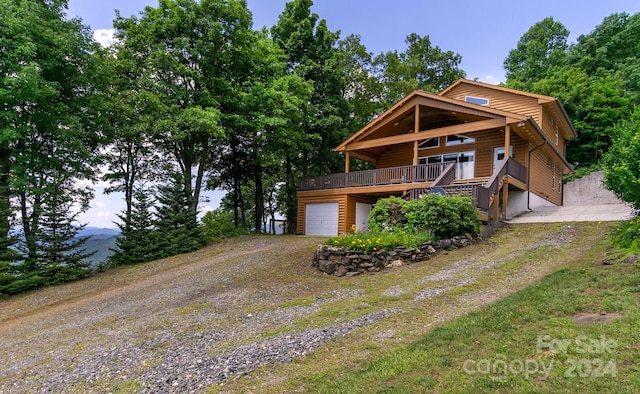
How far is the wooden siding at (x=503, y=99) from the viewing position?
56.7ft

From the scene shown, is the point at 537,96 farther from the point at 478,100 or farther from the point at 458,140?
the point at 458,140

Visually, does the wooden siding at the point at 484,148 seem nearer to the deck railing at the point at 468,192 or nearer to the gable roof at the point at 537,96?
the gable roof at the point at 537,96

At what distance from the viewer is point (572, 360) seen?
319 cm

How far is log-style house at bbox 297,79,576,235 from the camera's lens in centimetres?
1480

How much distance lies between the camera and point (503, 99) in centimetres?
1844

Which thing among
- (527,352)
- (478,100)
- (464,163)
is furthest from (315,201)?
(527,352)

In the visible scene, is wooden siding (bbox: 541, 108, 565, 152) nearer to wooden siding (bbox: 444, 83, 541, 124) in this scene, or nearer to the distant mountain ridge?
wooden siding (bbox: 444, 83, 541, 124)

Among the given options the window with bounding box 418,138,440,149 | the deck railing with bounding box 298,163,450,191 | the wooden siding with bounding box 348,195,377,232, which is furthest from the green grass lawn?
the window with bounding box 418,138,440,149

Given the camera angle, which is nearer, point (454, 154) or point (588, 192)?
point (454, 154)

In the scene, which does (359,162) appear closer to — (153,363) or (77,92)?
(77,92)

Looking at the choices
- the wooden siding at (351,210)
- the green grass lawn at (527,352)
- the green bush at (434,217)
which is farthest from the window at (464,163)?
the green grass lawn at (527,352)

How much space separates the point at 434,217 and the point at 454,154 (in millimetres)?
9112

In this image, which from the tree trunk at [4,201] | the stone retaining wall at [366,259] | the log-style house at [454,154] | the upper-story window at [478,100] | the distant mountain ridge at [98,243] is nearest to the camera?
the stone retaining wall at [366,259]

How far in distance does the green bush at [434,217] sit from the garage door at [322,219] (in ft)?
23.1
